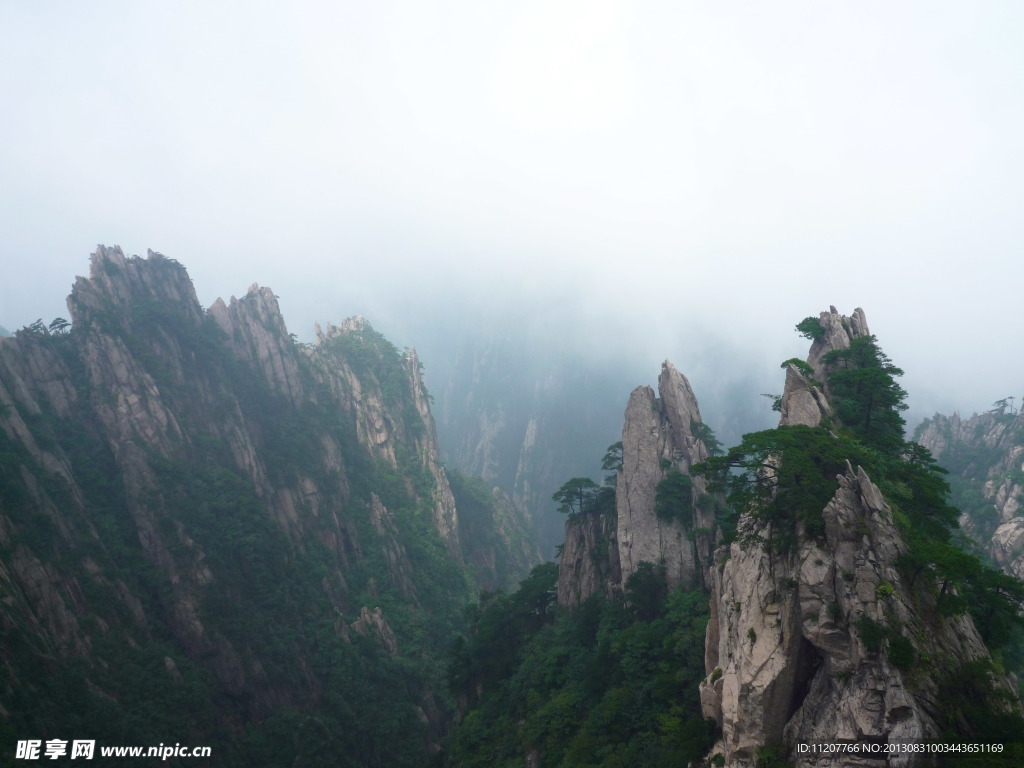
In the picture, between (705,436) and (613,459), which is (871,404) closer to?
(705,436)

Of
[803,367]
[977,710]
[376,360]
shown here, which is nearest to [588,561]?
→ [803,367]

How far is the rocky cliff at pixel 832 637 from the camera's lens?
18938 millimetres

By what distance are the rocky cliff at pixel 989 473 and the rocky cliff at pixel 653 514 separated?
28.5 meters

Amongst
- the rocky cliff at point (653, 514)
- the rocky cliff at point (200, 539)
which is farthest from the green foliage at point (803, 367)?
the rocky cliff at point (200, 539)

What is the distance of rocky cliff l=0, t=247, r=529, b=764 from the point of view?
139 ft

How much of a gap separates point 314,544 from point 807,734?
60.3 m

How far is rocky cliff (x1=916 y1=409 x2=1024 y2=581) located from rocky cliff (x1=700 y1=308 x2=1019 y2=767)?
121 feet

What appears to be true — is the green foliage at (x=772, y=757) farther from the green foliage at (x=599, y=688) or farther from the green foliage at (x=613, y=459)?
the green foliage at (x=613, y=459)

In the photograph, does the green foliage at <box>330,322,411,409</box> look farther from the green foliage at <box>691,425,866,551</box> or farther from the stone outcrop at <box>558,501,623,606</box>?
the green foliage at <box>691,425,866,551</box>

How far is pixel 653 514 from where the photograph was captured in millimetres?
45469

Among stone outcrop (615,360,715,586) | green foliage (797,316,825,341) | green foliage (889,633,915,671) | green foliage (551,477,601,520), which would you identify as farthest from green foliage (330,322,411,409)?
green foliage (889,633,915,671)

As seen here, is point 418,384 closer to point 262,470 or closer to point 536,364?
point 262,470

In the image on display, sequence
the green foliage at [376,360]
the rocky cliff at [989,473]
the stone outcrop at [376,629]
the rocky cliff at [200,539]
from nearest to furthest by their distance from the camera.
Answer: the rocky cliff at [200,539] < the rocky cliff at [989,473] < the stone outcrop at [376,629] < the green foliage at [376,360]

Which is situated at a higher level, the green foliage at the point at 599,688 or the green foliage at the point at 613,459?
the green foliage at the point at 613,459
